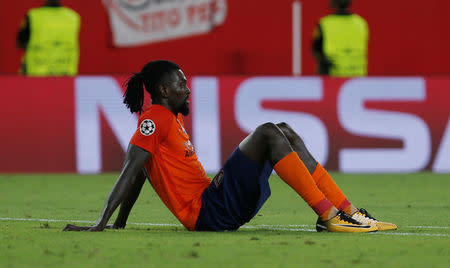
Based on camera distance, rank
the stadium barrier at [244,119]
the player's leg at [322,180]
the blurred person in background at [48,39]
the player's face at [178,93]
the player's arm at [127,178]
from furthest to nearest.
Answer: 1. the blurred person in background at [48,39]
2. the stadium barrier at [244,119]
3. the player's leg at [322,180]
4. the player's face at [178,93]
5. the player's arm at [127,178]

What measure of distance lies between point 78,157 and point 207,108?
5.31 feet

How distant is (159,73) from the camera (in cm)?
611

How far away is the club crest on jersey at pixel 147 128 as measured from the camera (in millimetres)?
5895

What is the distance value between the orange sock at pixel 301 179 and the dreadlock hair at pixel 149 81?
34.8 inches

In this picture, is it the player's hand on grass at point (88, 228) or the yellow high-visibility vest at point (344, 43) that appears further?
the yellow high-visibility vest at point (344, 43)

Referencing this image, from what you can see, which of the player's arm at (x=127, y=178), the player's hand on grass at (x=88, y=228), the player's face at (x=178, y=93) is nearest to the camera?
the player's arm at (x=127, y=178)

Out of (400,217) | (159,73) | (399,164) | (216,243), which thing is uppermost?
(159,73)

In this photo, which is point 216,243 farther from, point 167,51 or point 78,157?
point 167,51

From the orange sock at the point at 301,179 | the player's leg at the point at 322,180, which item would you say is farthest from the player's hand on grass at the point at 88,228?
the player's leg at the point at 322,180

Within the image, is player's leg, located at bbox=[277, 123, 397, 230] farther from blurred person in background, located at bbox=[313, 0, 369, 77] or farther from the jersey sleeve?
blurred person in background, located at bbox=[313, 0, 369, 77]

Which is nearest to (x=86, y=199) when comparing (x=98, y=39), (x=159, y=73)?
(x=159, y=73)

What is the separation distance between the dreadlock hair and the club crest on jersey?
0.25m

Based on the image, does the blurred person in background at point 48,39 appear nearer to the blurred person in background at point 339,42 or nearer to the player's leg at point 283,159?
the blurred person in background at point 339,42

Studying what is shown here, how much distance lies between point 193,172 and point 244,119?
18.6 feet
